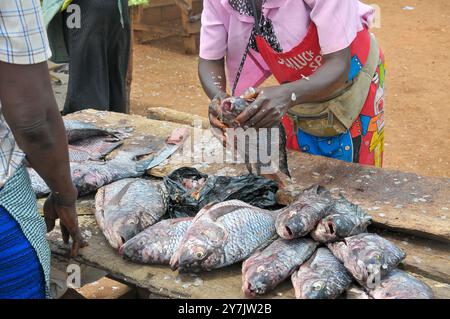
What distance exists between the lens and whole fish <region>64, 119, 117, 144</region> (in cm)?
417

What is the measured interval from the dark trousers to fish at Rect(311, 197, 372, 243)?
315 centimetres

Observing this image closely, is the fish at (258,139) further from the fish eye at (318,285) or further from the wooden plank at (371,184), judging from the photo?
the fish eye at (318,285)

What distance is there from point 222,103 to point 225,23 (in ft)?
2.10

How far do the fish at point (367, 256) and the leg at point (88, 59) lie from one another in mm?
3299

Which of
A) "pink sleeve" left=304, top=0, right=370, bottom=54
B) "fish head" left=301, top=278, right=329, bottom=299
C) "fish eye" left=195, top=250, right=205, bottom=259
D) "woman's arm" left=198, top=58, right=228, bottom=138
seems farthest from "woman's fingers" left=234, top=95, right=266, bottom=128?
"fish head" left=301, top=278, right=329, bottom=299

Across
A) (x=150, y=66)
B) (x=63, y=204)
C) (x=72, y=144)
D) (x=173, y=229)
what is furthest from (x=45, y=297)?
(x=150, y=66)

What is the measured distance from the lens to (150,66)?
10023mm

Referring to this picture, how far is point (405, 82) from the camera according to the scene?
8.85 metres

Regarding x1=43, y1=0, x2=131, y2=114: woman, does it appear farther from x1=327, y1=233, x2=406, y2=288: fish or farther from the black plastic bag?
x1=327, y1=233, x2=406, y2=288: fish

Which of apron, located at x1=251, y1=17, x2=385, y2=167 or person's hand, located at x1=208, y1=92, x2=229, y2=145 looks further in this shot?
apron, located at x1=251, y1=17, x2=385, y2=167

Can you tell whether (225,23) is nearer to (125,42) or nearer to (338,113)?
(338,113)

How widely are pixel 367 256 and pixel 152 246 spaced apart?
97 cm

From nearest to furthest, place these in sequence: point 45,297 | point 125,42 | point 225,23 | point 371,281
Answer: point 45,297
point 371,281
point 225,23
point 125,42

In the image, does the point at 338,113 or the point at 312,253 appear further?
the point at 338,113
